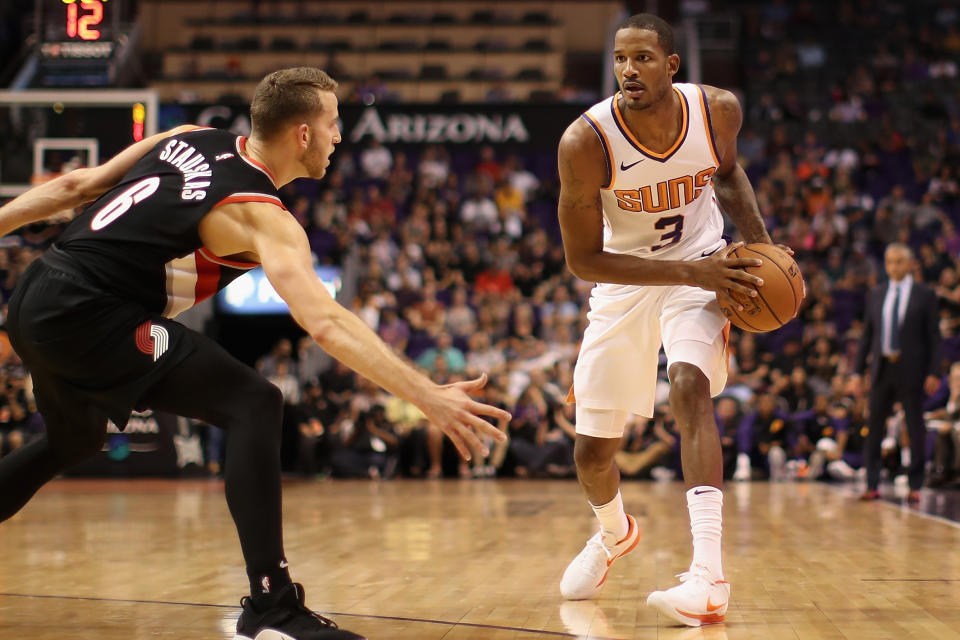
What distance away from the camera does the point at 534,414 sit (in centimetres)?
1189

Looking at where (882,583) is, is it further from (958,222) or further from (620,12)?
(620,12)

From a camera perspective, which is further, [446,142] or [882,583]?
[446,142]

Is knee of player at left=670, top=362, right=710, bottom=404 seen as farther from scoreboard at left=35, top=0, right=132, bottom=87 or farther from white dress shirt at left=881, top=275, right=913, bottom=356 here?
scoreboard at left=35, top=0, right=132, bottom=87

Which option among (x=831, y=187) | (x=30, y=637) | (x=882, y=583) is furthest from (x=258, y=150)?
(x=831, y=187)

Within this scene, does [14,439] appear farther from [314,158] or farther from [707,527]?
[707,527]

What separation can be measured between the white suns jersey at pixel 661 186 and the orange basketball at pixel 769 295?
315mm

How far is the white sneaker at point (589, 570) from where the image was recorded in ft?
13.0

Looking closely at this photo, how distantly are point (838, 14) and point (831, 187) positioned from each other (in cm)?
719

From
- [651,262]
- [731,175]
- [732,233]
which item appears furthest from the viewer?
[732,233]

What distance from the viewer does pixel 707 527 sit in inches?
140

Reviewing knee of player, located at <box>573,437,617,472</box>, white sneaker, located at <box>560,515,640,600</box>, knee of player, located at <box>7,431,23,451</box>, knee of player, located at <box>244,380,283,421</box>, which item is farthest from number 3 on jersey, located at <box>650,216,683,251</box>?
knee of player, located at <box>7,431,23,451</box>

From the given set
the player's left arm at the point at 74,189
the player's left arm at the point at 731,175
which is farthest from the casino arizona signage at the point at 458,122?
the player's left arm at the point at 74,189

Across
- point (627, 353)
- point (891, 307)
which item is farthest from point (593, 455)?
point (891, 307)

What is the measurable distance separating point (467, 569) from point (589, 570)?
86cm
